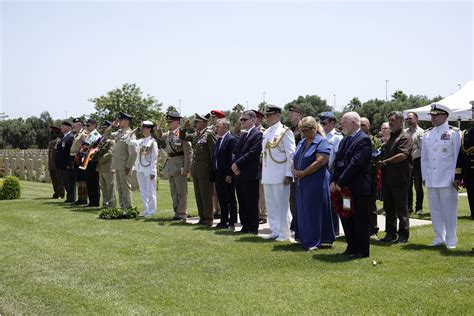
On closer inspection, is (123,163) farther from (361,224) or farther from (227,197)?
(361,224)

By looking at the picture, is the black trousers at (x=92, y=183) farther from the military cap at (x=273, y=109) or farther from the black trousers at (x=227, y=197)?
the military cap at (x=273, y=109)

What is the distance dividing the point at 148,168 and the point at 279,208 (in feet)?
14.9

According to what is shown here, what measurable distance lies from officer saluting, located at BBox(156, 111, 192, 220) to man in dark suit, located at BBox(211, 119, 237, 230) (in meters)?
1.14

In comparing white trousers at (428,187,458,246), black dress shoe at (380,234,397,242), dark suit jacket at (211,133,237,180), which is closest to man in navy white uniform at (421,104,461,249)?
white trousers at (428,187,458,246)

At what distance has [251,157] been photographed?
10602mm

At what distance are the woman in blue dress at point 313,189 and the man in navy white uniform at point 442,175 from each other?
5.24 feet

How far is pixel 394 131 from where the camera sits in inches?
384

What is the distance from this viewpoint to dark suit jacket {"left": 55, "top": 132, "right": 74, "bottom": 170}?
55.7ft

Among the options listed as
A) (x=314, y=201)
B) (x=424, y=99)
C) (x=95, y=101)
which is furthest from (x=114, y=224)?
(x=424, y=99)

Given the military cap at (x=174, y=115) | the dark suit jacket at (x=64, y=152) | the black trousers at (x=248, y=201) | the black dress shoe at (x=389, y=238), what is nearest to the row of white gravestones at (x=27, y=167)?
the dark suit jacket at (x=64, y=152)

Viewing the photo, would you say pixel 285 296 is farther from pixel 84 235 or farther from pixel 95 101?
pixel 95 101

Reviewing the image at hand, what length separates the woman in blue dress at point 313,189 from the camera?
29.8 ft

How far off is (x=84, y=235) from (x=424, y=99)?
40.4 m

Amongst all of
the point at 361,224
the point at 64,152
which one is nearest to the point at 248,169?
the point at 361,224
